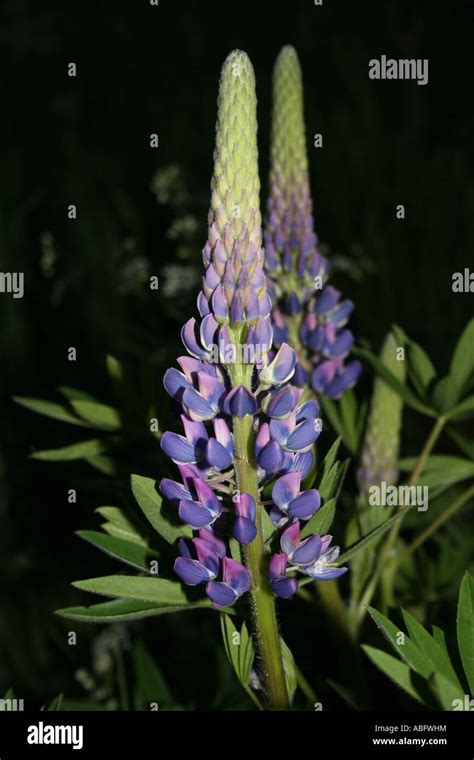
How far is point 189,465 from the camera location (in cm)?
61

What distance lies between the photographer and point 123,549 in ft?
2.22

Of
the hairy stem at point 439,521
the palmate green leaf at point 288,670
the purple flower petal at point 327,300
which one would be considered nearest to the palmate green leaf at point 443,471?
the hairy stem at point 439,521

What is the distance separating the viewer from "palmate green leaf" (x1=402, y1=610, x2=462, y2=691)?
1.99 feet

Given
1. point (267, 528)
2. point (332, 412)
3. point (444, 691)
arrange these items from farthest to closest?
1. point (332, 412)
2. point (267, 528)
3. point (444, 691)

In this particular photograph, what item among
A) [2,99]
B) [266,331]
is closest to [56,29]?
[2,99]

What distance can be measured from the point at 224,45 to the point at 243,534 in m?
2.25

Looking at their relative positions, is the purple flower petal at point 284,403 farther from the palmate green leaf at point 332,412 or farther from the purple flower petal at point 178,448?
the palmate green leaf at point 332,412

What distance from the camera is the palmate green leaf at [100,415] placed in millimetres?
872

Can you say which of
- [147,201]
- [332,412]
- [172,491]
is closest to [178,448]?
[172,491]

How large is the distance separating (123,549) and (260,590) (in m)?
0.11

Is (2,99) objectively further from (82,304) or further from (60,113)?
(82,304)

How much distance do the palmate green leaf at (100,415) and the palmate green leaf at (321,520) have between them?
0.29m

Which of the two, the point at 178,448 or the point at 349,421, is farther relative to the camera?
the point at 349,421

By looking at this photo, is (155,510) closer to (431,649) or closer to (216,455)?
(216,455)
